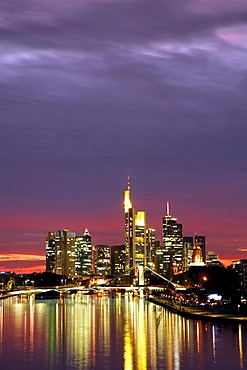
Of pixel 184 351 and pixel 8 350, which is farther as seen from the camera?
pixel 8 350

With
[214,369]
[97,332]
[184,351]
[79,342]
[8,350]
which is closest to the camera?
[214,369]

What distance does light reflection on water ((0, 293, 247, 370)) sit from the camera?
5866 cm

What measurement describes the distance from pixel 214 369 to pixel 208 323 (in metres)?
38.4

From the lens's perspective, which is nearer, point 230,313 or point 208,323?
point 208,323

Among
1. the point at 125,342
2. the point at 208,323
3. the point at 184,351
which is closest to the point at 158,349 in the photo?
the point at 184,351

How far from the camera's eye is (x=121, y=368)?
55.5 meters

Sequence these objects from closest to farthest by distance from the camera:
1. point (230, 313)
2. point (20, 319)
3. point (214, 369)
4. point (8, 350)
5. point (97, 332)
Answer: point (214, 369) < point (8, 350) < point (97, 332) < point (230, 313) < point (20, 319)

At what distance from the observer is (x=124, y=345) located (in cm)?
7156

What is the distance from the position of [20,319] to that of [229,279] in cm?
4863

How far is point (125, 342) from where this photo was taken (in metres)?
74.4

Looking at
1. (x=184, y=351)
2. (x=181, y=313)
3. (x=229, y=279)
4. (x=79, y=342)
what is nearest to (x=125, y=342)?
(x=79, y=342)

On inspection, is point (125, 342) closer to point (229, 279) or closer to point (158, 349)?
point (158, 349)

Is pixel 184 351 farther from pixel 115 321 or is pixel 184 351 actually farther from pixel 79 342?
pixel 115 321

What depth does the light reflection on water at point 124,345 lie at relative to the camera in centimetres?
5866
